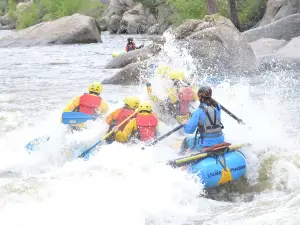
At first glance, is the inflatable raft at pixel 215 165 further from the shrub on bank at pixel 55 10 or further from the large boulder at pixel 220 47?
the shrub on bank at pixel 55 10

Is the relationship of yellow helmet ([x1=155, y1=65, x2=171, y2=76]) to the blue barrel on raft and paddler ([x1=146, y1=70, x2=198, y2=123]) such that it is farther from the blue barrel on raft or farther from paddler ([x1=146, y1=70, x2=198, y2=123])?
the blue barrel on raft

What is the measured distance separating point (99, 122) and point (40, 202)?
2776 millimetres

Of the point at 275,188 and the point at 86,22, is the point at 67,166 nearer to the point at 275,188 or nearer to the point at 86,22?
the point at 275,188

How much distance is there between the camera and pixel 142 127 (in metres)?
8.39

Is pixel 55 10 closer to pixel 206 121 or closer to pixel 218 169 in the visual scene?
pixel 206 121

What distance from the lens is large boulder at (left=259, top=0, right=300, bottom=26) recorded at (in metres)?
28.1

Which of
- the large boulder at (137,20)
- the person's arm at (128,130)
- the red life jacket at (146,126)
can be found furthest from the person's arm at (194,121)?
the large boulder at (137,20)

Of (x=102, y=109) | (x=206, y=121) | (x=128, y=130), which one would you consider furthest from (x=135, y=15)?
(x=206, y=121)

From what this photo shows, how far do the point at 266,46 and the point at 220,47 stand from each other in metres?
4.10

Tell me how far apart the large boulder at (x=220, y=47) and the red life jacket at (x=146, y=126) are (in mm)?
8822

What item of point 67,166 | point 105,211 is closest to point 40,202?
point 105,211

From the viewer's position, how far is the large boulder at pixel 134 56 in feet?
60.5

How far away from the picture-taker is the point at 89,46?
3069 cm

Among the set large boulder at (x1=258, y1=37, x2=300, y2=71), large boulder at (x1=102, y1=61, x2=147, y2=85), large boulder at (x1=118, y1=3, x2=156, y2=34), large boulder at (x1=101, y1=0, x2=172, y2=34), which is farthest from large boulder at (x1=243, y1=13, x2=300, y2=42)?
large boulder at (x1=118, y1=3, x2=156, y2=34)
